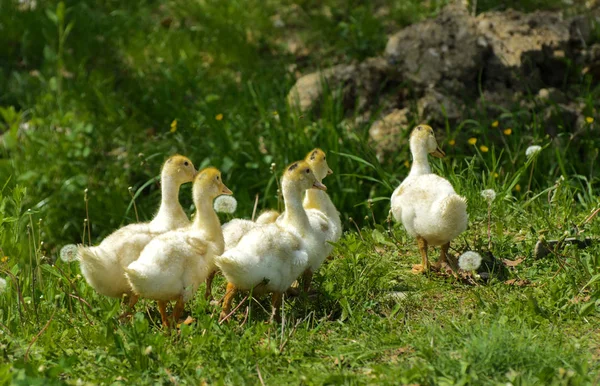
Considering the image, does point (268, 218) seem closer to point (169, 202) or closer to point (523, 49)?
point (169, 202)

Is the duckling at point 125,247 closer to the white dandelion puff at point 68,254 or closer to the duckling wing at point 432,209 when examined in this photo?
the white dandelion puff at point 68,254

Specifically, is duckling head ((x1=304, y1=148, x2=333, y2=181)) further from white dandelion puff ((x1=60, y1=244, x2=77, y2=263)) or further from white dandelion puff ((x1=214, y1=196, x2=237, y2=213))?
white dandelion puff ((x1=60, y1=244, x2=77, y2=263))

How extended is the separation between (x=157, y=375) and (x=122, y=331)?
1.13 feet

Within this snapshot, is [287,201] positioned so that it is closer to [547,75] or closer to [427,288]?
[427,288]

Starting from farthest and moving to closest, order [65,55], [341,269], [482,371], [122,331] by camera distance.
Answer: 1. [65,55]
2. [341,269]
3. [122,331]
4. [482,371]

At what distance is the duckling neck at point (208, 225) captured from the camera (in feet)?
17.5

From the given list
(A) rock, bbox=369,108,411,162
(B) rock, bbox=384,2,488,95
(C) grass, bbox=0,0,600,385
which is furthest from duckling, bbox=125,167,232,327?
(B) rock, bbox=384,2,488,95

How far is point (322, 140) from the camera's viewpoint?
26.5ft

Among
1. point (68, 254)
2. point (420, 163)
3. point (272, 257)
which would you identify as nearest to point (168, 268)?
point (272, 257)

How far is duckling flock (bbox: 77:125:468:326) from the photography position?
4949mm

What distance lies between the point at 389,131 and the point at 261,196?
1.32 m

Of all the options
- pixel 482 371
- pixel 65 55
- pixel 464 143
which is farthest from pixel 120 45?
pixel 482 371

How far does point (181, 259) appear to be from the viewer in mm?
4977

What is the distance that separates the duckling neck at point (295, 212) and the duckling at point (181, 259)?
16.7 inches
